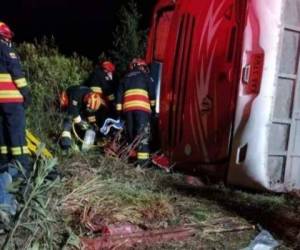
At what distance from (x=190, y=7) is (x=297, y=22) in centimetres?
152

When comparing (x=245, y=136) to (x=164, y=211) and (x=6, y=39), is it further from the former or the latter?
(x=6, y=39)

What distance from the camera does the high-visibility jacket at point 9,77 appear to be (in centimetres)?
641

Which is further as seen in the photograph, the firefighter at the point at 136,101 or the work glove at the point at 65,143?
the firefighter at the point at 136,101

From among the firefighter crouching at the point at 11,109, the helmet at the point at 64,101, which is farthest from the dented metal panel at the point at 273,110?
the helmet at the point at 64,101

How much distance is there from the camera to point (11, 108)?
641 centimetres

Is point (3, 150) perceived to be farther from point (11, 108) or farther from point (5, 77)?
point (5, 77)

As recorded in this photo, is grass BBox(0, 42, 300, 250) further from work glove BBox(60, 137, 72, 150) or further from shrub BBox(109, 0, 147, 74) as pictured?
shrub BBox(109, 0, 147, 74)

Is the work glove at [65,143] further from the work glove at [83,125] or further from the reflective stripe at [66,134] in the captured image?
the work glove at [83,125]

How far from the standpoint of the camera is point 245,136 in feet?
22.0

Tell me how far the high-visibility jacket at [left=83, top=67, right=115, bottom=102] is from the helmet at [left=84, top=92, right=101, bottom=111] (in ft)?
0.69

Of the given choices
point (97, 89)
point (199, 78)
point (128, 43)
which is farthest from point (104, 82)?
point (199, 78)

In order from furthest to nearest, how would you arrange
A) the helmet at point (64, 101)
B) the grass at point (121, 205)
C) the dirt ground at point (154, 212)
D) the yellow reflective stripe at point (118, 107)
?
the helmet at point (64, 101) → the yellow reflective stripe at point (118, 107) → the dirt ground at point (154, 212) → the grass at point (121, 205)

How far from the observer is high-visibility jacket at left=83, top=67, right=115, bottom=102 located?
8904mm

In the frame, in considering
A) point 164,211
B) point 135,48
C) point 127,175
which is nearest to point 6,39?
point 127,175
